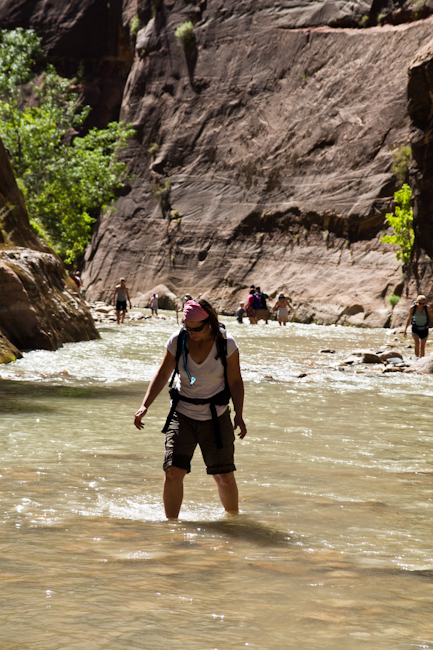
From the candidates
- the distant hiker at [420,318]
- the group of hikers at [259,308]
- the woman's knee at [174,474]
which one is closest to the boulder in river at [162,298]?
the group of hikers at [259,308]

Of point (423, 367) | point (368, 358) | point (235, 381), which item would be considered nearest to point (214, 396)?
point (235, 381)

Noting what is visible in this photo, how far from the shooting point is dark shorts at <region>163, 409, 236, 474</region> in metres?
5.17

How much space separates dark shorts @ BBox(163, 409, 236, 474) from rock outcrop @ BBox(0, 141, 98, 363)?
10821mm

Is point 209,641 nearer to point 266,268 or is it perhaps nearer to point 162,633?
point 162,633

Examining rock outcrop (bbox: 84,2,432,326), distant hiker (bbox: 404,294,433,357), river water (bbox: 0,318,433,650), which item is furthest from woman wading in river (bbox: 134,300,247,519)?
rock outcrop (bbox: 84,2,432,326)

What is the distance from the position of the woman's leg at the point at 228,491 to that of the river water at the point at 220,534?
107mm

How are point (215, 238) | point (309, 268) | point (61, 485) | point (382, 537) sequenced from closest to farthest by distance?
1. point (382, 537)
2. point (61, 485)
3. point (309, 268)
4. point (215, 238)

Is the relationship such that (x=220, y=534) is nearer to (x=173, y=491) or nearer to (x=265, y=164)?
(x=173, y=491)

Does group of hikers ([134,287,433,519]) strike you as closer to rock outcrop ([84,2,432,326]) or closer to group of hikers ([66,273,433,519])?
group of hikers ([66,273,433,519])

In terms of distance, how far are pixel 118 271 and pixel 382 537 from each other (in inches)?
1955

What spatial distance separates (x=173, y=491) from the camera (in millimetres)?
5145

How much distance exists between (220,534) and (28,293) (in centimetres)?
1393

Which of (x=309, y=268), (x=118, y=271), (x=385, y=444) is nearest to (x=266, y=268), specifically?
(x=309, y=268)

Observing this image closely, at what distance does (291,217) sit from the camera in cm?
4466
